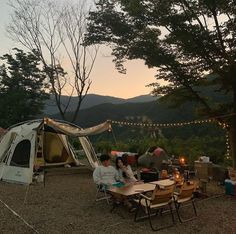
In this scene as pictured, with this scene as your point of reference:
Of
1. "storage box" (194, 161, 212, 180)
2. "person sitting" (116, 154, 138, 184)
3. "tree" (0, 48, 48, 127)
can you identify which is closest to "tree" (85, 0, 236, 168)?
"storage box" (194, 161, 212, 180)

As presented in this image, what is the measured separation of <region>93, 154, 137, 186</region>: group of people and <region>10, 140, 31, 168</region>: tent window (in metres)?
4.47

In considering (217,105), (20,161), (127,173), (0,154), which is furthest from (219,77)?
(0,154)

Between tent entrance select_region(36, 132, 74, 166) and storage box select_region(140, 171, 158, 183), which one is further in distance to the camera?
tent entrance select_region(36, 132, 74, 166)

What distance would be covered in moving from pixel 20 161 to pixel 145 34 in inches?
242

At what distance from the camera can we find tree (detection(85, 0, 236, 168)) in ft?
35.6

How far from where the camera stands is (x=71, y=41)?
2184cm

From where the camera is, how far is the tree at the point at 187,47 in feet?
35.6

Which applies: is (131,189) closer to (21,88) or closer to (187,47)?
(187,47)

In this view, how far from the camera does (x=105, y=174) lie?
7.72m

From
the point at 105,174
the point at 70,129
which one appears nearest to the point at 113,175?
the point at 105,174

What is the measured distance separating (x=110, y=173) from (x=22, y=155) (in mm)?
5087

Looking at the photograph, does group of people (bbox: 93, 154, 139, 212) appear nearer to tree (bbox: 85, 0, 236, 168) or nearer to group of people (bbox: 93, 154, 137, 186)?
group of people (bbox: 93, 154, 137, 186)

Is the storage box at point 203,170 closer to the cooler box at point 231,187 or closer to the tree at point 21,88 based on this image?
the cooler box at point 231,187

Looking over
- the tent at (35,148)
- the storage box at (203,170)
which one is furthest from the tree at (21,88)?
the storage box at (203,170)
